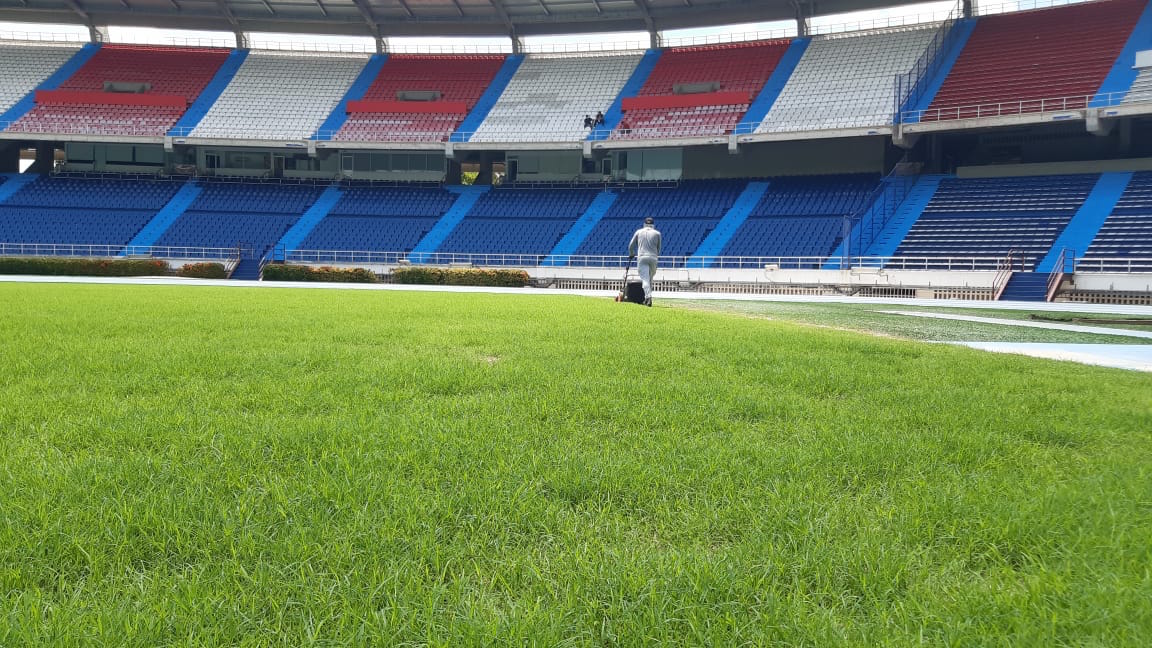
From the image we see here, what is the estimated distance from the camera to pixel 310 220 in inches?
1596

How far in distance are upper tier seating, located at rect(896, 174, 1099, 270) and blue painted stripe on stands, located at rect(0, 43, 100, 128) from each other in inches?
1915

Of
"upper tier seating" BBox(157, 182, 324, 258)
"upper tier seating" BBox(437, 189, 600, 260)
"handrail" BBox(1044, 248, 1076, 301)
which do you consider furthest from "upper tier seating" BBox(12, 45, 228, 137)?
"handrail" BBox(1044, 248, 1076, 301)

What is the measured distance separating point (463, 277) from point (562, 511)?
99.0 feet

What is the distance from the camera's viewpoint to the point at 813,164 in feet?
128

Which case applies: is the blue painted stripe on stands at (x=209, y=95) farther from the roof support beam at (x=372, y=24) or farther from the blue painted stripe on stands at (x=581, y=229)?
the blue painted stripe on stands at (x=581, y=229)

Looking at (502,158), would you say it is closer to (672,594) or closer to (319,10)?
(319,10)

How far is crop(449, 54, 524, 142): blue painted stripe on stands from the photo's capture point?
41.8m

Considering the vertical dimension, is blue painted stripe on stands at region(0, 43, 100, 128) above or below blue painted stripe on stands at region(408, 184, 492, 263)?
above

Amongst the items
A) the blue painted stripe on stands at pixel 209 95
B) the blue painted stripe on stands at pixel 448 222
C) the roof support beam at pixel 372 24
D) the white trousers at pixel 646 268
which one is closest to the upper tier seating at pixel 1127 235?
the white trousers at pixel 646 268

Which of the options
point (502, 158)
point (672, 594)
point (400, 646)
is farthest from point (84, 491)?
point (502, 158)

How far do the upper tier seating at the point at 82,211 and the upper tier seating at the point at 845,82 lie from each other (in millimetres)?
34435

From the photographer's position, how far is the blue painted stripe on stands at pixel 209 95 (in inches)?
1658

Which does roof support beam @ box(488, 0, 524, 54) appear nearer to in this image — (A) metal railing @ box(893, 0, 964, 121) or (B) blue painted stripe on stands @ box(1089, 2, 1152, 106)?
(A) metal railing @ box(893, 0, 964, 121)

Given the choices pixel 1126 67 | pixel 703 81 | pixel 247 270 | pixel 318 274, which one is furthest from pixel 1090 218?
pixel 247 270
